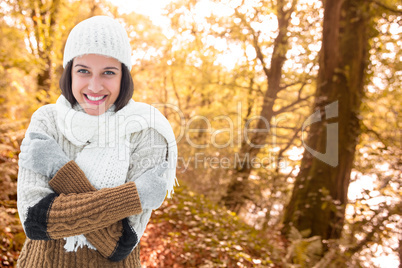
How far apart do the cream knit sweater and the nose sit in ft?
0.91

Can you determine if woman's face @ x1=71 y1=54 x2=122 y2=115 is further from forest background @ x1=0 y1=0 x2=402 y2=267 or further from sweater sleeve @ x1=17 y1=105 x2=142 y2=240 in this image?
forest background @ x1=0 y1=0 x2=402 y2=267

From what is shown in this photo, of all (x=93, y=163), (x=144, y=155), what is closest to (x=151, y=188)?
(x=144, y=155)

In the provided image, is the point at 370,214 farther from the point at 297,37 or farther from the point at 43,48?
the point at 43,48

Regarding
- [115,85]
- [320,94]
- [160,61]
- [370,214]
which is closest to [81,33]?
[115,85]

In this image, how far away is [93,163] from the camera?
1.49 m

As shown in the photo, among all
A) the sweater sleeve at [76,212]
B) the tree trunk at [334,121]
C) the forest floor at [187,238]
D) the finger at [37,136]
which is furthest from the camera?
the tree trunk at [334,121]

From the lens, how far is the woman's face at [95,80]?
1.52 m

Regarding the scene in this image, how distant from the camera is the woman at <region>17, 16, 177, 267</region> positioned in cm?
132

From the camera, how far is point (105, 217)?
133 cm

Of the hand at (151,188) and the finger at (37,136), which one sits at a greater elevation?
the finger at (37,136)

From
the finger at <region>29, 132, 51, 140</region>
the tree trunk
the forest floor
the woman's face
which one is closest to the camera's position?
the finger at <region>29, 132, 51, 140</region>

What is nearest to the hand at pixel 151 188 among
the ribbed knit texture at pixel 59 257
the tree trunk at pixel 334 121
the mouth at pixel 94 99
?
the ribbed knit texture at pixel 59 257

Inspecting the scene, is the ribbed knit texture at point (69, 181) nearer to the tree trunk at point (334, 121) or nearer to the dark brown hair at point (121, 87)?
the dark brown hair at point (121, 87)

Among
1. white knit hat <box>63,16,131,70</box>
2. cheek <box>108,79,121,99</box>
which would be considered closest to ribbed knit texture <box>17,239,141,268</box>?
cheek <box>108,79,121,99</box>
